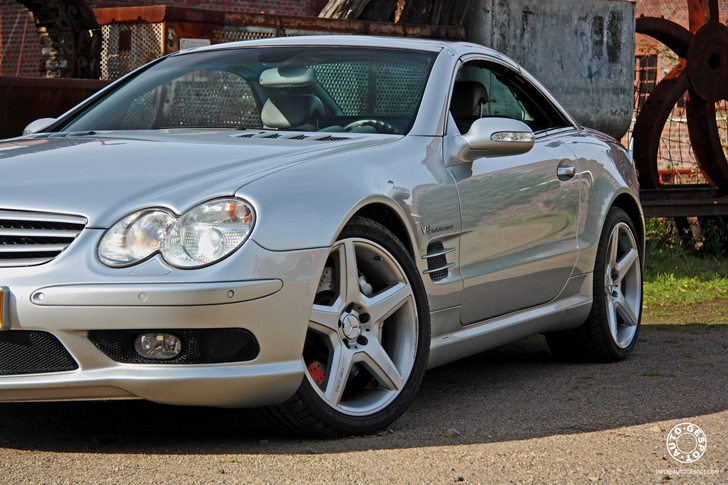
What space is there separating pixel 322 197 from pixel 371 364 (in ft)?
2.06

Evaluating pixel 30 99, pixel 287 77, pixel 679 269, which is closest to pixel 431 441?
pixel 287 77

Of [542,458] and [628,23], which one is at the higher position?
[628,23]

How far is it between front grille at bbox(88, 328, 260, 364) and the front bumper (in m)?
0.02

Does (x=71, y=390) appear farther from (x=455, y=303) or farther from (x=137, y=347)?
(x=455, y=303)

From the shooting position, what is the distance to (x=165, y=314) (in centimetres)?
275

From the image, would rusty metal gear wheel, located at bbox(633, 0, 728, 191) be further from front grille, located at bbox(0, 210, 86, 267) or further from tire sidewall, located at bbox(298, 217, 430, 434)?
front grille, located at bbox(0, 210, 86, 267)

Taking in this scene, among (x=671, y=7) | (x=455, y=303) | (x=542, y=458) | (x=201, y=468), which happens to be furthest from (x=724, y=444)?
(x=671, y=7)

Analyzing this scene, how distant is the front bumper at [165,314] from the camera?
275cm

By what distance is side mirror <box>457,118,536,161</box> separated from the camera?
388cm

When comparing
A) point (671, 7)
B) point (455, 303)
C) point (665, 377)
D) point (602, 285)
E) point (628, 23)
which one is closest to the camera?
point (455, 303)

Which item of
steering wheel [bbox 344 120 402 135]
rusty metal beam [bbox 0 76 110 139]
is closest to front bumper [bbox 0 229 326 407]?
steering wheel [bbox 344 120 402 135]

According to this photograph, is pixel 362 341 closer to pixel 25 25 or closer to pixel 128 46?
pixel 128 46

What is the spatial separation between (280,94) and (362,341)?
135cm

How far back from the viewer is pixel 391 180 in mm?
3482
